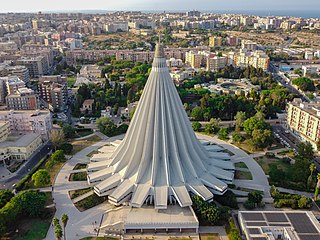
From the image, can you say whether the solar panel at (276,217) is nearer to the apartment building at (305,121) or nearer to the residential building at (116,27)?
the apartment building at (305,121)

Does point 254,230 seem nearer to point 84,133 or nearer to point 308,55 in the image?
point 84,133

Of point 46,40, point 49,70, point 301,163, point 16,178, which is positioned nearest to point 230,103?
point 301,163

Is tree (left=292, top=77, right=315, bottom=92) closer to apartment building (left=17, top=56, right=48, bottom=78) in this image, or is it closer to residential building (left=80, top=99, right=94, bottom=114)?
residential building (left=80, top=99, right=94, bottom=114)

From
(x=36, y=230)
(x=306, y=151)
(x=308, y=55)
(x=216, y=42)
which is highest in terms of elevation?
(x=216, y=42)

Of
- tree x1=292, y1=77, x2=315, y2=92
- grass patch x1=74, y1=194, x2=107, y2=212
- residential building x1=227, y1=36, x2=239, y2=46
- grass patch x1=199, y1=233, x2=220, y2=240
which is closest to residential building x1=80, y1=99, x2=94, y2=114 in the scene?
grass patch x1=74, y1=194, x2=107, y2=212

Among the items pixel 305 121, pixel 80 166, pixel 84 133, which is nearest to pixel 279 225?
pixel 80 166

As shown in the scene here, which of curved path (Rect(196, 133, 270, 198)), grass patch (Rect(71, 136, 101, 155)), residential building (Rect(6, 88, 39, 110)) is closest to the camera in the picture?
curved path (Rect(196, 133, 270, 198))
